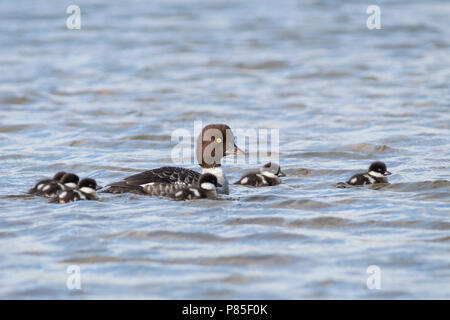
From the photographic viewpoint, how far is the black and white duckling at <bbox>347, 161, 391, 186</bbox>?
30.0 ft

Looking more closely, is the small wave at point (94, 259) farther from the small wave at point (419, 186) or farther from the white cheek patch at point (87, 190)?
the small wave at point (419, 186)

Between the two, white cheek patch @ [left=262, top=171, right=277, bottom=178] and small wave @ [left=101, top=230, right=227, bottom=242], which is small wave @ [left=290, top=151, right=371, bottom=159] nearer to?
white cheek patch @ [left=262, top=171, right=277, bottom=178]

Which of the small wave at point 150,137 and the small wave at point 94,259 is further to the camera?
the small wave at point 150,137

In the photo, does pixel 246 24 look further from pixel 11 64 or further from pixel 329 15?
pixel 11 64

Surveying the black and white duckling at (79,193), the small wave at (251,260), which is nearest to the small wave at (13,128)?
the black and white duckling at (79,193)

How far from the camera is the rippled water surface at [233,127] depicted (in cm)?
667

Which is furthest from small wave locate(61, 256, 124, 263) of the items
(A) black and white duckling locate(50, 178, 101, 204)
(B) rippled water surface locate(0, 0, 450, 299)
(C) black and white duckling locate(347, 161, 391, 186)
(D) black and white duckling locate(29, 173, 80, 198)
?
(C) black and white duckling locate(347, 161, 391, 186)

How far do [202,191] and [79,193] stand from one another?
3.93 feet

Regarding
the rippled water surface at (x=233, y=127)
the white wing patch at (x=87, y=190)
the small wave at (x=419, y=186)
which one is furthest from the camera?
the small wave at (x=419, y=186)

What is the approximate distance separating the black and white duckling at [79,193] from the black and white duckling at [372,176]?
2.72 m

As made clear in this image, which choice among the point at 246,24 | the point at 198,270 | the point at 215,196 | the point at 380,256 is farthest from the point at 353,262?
the point at 246,24

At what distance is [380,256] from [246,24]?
54.0ft

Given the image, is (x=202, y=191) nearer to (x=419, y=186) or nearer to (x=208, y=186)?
(x=208, y=186)

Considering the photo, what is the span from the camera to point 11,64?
60.4 feet
